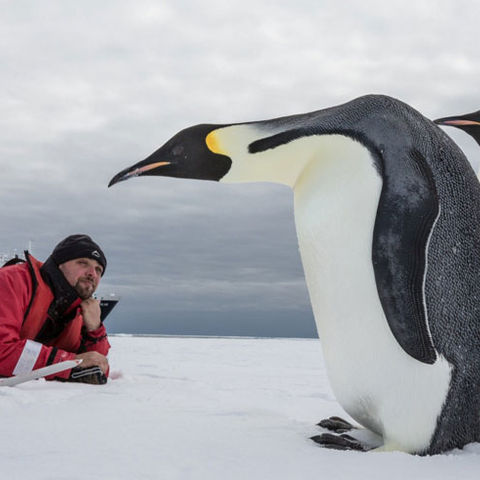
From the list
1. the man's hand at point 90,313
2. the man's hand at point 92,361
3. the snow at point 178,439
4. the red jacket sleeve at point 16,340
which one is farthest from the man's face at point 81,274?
the snow at point 178,439

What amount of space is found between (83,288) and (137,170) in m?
1.39

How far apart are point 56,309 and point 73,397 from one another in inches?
35.9

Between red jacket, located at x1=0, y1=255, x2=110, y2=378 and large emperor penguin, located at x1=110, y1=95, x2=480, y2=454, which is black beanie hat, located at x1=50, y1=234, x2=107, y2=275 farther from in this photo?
large emperor penguin, located at x1=110, y1=95, x2=480, y2=454

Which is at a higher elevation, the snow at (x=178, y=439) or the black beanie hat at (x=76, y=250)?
the black beanie hat at (x=76, y=250)

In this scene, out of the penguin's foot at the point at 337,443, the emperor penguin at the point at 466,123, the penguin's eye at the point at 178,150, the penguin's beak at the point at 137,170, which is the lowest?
the penguin's foot at the point at 337,443

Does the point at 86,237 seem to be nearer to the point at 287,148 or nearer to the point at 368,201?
the point at 287,148

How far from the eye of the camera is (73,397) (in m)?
2.35

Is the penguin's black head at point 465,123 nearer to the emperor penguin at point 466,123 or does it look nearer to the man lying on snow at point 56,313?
→ the emperor penguin at point 466,123

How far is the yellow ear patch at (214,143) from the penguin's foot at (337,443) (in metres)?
0.94

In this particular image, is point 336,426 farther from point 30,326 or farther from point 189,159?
point 30,326

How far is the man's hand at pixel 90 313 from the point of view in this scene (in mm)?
3304

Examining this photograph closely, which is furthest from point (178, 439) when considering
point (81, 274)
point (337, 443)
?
point (81, 274)

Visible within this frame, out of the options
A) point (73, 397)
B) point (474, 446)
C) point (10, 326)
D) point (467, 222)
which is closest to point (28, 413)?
point (73, 397)

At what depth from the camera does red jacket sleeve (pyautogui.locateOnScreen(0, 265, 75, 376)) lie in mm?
2773
